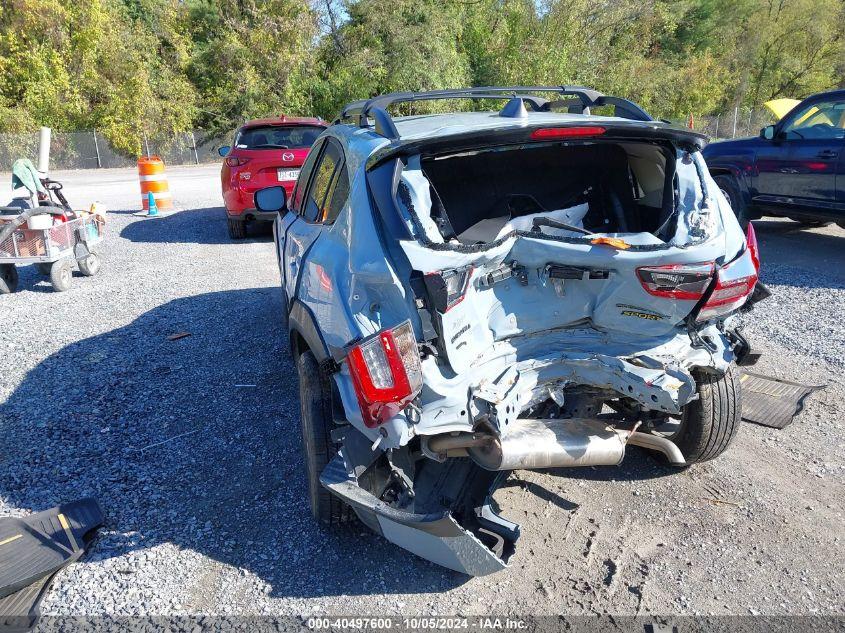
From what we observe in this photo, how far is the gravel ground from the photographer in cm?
265

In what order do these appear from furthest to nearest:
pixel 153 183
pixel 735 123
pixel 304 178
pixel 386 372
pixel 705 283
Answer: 1. pixel 735 123
2. pixel 153 183
3. pixel 304 178
4. pixel 705 283
5. pixel 386 372

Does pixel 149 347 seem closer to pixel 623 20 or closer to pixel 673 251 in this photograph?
pixel 673 251

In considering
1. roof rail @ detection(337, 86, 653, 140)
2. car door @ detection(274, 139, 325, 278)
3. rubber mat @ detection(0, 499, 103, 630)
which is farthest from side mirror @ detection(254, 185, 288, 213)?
rubber mat @ detection(0, 499, 103, 630)

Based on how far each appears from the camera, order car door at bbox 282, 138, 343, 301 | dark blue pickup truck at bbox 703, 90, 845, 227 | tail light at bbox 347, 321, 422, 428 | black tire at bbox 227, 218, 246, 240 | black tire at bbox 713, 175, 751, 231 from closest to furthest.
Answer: tail light at bbox 347, 321, 422, 428, car door at bbox 282, 138, 343, 301, dark blue pickup truck at bbox 703, 90, 845, 227, black tire at bbox 713, 175, 751, 231, black tire at bbox 227, 218, 246, 240

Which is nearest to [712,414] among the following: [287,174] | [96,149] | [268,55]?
[287,174]

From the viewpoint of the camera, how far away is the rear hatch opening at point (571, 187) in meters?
3.09

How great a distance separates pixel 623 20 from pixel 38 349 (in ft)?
102

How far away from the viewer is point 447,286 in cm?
249

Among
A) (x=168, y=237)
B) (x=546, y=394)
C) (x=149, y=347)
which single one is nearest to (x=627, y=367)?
(x=546, y=394)

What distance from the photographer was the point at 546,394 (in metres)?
2.88

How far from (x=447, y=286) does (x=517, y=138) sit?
0.83 meters

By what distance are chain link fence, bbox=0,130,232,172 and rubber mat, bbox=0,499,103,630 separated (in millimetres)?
25881

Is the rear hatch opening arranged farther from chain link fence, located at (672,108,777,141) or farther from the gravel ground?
chain link fence, located at (672,108,777,141)

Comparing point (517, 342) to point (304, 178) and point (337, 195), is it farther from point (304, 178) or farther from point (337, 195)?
point (304, 178)
